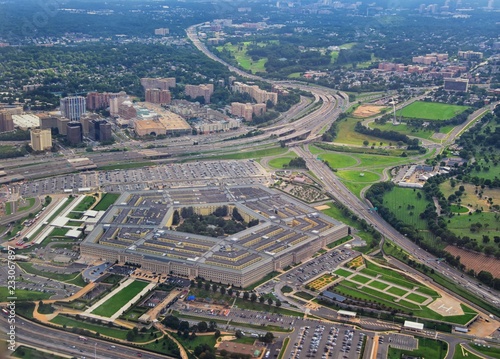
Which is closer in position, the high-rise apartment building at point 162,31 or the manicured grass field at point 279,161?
the manicured grass field at point 279,161

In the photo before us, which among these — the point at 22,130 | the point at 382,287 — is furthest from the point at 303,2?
the point at 382,287

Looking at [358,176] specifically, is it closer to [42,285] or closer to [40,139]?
[40,139]

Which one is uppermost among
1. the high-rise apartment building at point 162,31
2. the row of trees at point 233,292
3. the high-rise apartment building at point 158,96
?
the high-rise apartment building at point 162,31

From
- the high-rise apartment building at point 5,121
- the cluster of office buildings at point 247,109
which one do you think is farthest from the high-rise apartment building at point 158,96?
the high-rise apartment building at point 5,121

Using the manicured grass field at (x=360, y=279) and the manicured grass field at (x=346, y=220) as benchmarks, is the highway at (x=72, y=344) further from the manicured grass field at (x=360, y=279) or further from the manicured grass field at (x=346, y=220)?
the manicured grass field at (x=346, y=220)

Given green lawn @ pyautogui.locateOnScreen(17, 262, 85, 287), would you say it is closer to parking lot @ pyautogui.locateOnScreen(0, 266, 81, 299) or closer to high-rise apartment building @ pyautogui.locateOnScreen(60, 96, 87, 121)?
parking lot @ pyautogui.locateOnScreen(0, 266, 81, 299)

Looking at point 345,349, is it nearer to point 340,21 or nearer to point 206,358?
point 206,358
